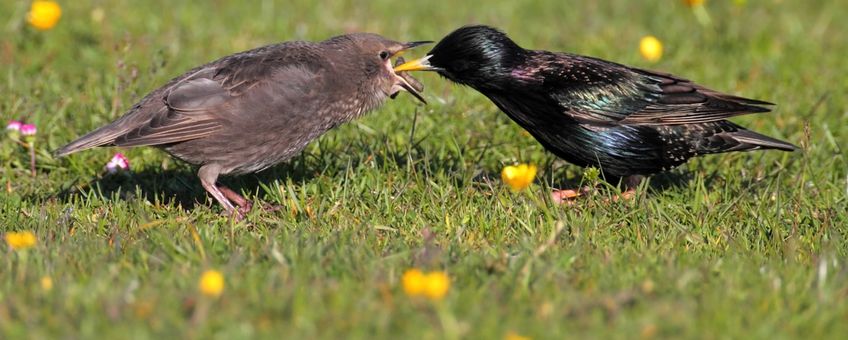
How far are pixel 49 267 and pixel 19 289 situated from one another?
340 mm

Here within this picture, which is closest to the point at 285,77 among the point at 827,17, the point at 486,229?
the point at 486,229

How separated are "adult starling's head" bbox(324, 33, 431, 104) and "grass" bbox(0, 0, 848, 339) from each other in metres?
0.36

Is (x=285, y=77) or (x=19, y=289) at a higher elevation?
(x=285, y=77)

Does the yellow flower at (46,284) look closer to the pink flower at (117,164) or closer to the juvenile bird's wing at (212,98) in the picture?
the juvenile bird's wing at (212,98)

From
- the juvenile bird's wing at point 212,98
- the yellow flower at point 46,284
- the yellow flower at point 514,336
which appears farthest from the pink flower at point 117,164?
A: the yellow flower at point 514,336

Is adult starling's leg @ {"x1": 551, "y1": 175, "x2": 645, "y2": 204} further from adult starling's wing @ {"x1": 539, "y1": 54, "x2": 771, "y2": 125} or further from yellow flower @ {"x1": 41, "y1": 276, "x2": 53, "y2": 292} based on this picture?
yellow flower @ {"x1": 41, "y1": 276, "x2": 53, "y2": 292}

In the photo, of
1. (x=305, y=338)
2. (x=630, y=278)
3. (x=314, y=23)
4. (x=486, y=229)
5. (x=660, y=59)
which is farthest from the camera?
(x=314, y=23)

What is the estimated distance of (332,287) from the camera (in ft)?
13.6

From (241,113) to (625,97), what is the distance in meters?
2.12

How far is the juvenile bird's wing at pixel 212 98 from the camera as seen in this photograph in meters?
5.91

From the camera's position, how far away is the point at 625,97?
254 inches

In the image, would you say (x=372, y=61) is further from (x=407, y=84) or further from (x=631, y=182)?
(x=631, y=182)

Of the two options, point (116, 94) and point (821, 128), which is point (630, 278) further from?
point (116, 94)

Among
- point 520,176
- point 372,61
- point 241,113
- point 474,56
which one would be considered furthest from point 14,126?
point 520,176
